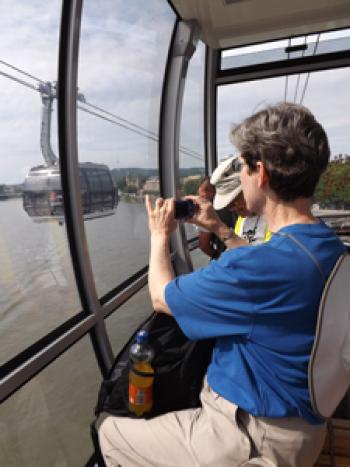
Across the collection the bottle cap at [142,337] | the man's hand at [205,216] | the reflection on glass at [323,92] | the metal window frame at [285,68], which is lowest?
the bottle cap at [142,337]

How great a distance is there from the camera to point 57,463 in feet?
6.53

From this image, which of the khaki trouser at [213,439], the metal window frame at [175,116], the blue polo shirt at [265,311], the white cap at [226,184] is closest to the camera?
the blue polo shirt at [265,311]

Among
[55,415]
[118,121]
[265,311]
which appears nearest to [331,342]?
[265,311]

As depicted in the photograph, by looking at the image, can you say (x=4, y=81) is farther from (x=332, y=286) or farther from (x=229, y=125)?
(x=332, y=286)

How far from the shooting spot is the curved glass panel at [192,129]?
421 cm

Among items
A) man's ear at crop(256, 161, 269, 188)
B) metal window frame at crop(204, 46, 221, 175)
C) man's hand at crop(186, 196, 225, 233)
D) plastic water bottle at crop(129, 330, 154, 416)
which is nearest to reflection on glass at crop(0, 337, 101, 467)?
plastic water bottle at crop(129, 330, 154, 416)

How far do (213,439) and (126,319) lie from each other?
194 cm

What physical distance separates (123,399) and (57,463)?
1111 millimetres

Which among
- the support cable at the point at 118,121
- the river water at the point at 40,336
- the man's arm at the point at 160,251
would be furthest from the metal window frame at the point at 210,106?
the man's arm at the point at 160,251

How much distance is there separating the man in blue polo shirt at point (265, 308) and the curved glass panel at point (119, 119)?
4.95 feet

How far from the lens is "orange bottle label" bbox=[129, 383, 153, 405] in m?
1.20

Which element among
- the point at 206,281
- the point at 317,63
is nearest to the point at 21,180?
the point at 206,281

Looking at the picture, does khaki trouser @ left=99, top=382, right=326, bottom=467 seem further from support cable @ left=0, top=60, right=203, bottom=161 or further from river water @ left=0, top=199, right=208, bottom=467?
support cable @ left=0, top=60, right=203, bottom=161

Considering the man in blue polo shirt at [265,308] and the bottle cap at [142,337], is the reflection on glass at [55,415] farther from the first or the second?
the man in blue polo shirt at [265,308]
